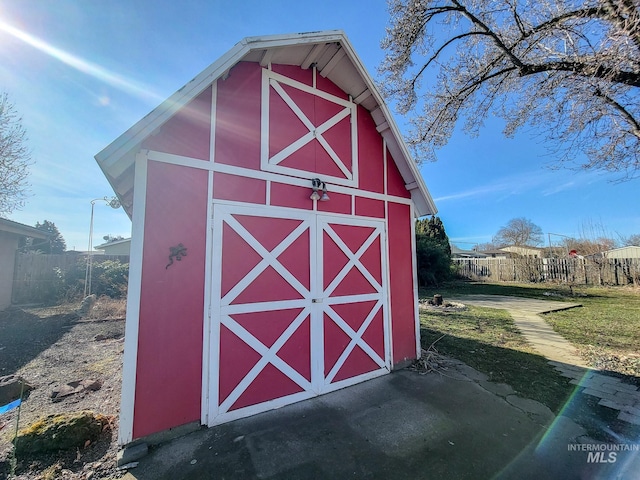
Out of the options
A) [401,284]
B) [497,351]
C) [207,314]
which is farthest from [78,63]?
[497,351]

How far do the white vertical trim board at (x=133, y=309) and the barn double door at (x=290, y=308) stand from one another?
2.45ft

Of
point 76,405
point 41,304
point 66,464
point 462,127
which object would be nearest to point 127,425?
point 66,464

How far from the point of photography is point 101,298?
10.7m

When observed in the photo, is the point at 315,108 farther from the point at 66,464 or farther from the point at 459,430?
the point at 66,464

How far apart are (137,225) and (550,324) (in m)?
10.0

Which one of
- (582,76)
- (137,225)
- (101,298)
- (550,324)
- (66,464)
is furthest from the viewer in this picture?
(101,298)

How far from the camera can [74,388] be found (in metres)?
3.93

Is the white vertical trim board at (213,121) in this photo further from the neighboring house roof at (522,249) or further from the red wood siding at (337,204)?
the neighboring house roof at (522,249)

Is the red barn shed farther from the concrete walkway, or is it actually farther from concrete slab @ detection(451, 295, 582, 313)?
concrete slab @ detection(451, 295, 582, 313)

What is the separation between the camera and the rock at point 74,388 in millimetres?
3707

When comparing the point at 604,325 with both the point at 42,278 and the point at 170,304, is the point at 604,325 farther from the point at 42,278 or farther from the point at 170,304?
the point at 42,278

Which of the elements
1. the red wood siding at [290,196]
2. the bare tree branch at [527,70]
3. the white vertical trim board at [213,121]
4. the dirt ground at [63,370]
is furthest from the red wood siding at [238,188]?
the bare tree branch at [527,70]

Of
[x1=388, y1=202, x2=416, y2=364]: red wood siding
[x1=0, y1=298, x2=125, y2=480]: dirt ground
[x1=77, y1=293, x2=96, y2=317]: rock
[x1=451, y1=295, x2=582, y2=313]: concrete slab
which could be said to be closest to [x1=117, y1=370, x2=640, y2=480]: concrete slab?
[x1=0, y1=298, x2=125, y2=480]: dirt ground

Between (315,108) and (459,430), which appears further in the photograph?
(315,108)
